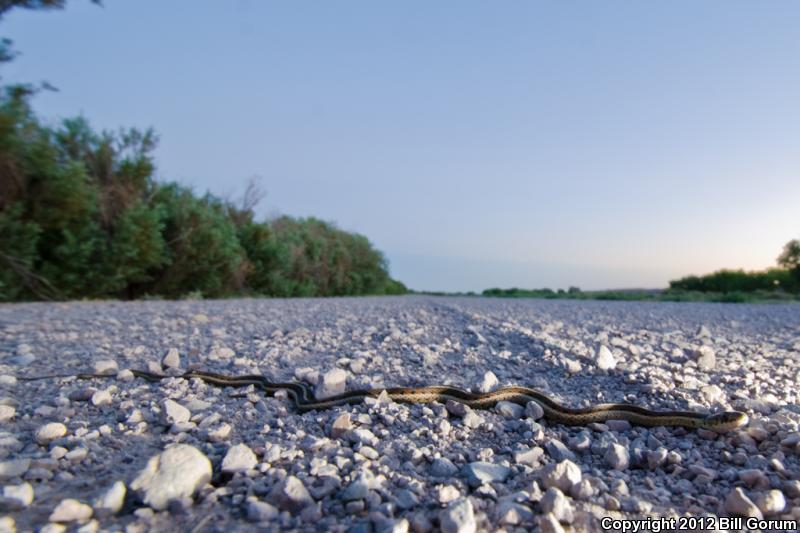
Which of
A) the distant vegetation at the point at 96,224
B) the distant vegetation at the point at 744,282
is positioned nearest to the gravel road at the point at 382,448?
the distant vegetation at the point at 96,224

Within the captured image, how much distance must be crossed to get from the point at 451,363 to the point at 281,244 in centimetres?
2071

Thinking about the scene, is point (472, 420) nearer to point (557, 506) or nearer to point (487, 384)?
point (487, 384)

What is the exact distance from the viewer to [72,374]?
444cm

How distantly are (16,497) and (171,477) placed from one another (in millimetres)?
588

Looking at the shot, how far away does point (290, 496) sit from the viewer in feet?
7.20

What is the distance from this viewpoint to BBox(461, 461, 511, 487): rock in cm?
243

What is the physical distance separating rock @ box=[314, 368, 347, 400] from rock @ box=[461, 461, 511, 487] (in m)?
1.40

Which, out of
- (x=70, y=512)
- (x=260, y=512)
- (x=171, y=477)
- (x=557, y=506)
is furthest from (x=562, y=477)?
(x=70, y=512)

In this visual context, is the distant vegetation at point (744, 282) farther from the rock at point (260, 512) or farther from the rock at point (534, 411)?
the rock at point (260, 512)

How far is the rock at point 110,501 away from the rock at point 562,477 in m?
1.80

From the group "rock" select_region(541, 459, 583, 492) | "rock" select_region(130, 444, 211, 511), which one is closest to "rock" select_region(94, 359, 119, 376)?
"rock" select_region(130, 444, 211, 511)

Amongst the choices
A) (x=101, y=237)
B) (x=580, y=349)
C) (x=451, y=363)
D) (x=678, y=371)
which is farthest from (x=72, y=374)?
A: (x=101, y=237)

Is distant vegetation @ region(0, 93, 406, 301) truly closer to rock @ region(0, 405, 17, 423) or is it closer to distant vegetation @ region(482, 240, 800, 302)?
rock @ region(0, 405, 17, 423)

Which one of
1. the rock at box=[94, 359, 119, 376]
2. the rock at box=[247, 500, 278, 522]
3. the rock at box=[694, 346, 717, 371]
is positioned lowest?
the rock at box=[247, 500, 278, 522]
